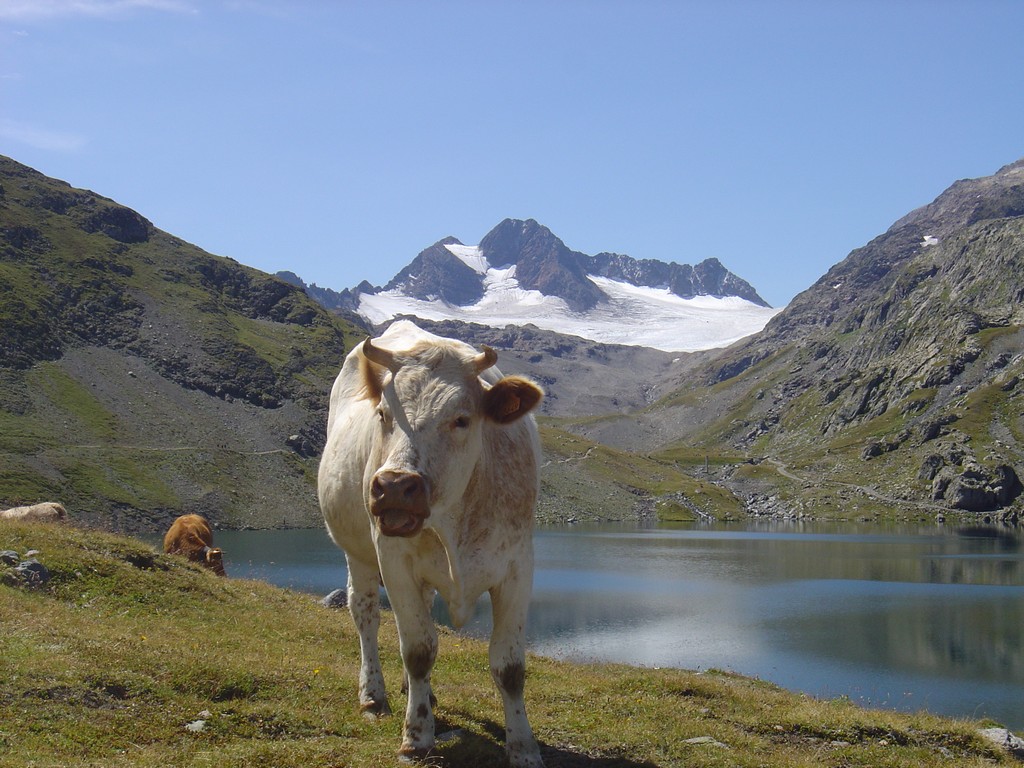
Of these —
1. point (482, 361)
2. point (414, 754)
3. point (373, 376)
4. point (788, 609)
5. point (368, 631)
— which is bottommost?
point (788, 609)

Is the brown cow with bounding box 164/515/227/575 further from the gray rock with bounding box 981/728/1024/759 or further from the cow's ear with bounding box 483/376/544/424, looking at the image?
the gray rock with bounding box 981/728/1024/759

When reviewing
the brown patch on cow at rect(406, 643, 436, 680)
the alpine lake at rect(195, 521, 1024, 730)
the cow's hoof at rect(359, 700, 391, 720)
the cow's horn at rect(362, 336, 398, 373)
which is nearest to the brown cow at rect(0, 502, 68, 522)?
the alpine lake at rect(195, 521, 1024, 730)

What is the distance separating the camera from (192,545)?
25.4m

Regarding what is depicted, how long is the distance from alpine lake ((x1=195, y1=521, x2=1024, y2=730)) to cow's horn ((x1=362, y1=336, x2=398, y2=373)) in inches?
858

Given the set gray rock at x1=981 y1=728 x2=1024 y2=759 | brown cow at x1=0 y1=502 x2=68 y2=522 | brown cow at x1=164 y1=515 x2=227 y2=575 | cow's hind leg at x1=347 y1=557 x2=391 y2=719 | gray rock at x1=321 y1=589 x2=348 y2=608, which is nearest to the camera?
cow's hind leg at x1=347 y1=557 x2=391 y2=719

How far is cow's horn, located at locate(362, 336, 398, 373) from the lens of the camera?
326 inches

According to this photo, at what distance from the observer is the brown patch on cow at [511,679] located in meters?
8.78

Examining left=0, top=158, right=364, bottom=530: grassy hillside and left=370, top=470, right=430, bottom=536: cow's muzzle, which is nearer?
left=370, top=470, right=430, bottom=536: cow's muzzle

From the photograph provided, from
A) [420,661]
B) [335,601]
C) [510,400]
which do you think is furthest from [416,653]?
[335,601]

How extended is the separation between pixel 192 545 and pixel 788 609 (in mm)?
42159

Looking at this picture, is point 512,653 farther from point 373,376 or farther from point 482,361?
point 373,376

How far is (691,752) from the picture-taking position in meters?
9.63

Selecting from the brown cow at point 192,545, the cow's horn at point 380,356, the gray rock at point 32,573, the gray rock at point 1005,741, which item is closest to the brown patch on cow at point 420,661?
the cow's horn at point 380,356

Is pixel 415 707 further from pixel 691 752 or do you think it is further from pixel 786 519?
pixel 786 519
